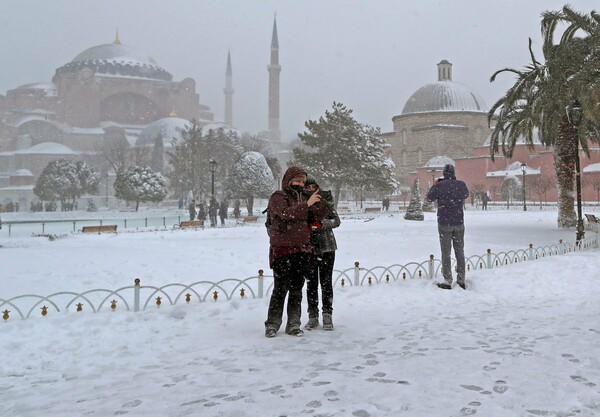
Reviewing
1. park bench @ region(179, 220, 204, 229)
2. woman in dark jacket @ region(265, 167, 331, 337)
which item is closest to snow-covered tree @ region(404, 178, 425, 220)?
park bench @ region(179, 220, 204, 229)

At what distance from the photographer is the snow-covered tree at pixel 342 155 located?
1267 inches

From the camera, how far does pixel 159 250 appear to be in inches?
496

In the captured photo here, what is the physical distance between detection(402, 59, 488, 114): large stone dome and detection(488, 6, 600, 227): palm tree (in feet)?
152

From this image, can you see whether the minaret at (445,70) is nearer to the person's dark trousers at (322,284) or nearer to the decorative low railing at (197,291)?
the decorative low railing at (197,291)

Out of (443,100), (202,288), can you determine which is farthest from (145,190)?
(443,100)

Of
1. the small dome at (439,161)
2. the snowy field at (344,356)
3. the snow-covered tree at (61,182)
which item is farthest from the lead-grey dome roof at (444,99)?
the snowy field at (344,356)

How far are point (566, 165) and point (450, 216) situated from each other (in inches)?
447

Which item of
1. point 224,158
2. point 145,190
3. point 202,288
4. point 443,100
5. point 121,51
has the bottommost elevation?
point 202,288

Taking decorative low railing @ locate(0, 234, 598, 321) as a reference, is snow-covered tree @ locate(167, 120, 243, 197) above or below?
above

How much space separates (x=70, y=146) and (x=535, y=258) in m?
79.7

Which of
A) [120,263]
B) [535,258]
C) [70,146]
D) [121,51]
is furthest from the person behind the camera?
[121,51]

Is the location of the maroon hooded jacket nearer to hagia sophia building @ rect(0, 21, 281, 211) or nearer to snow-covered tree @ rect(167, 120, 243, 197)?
snow-covered tree @ rect(167, 120, 243, 197)

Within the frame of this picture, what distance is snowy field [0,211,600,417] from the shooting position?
3109 millimetres

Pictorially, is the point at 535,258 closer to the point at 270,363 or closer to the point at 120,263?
the point at 270,363
